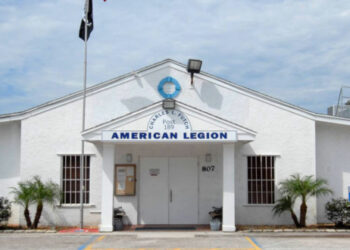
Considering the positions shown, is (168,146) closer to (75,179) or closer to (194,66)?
(194,66)

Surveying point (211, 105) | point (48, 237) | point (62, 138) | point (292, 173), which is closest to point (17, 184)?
point (62, 138)

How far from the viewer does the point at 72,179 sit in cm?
1659

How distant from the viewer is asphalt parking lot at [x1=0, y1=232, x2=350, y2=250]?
12.1 metres

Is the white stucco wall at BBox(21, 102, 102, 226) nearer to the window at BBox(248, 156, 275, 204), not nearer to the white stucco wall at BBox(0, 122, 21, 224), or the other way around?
the white stucco wall at BBox(0, 122, 21, 224)

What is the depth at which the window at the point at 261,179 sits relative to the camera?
16719 millimetres

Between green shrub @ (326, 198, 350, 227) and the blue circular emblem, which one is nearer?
Answer: green shrub @ (326, 198, 350, 227)

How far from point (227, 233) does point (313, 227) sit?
333cm

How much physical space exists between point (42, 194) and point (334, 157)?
1040 centimetres

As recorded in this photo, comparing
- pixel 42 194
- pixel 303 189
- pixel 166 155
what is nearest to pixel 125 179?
pixel 166 155

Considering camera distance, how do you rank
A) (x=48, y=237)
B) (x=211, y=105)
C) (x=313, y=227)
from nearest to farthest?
(x=48, y=237), (x=313, y=227), (x=211, y=105)

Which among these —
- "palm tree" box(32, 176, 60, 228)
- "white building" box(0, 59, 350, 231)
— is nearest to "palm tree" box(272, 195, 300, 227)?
"white building" box(0, 59, 350, 231)

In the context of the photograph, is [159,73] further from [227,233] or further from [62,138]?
[227,233]

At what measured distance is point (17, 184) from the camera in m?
16.7

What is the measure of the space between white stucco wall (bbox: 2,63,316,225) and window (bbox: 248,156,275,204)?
21cm
